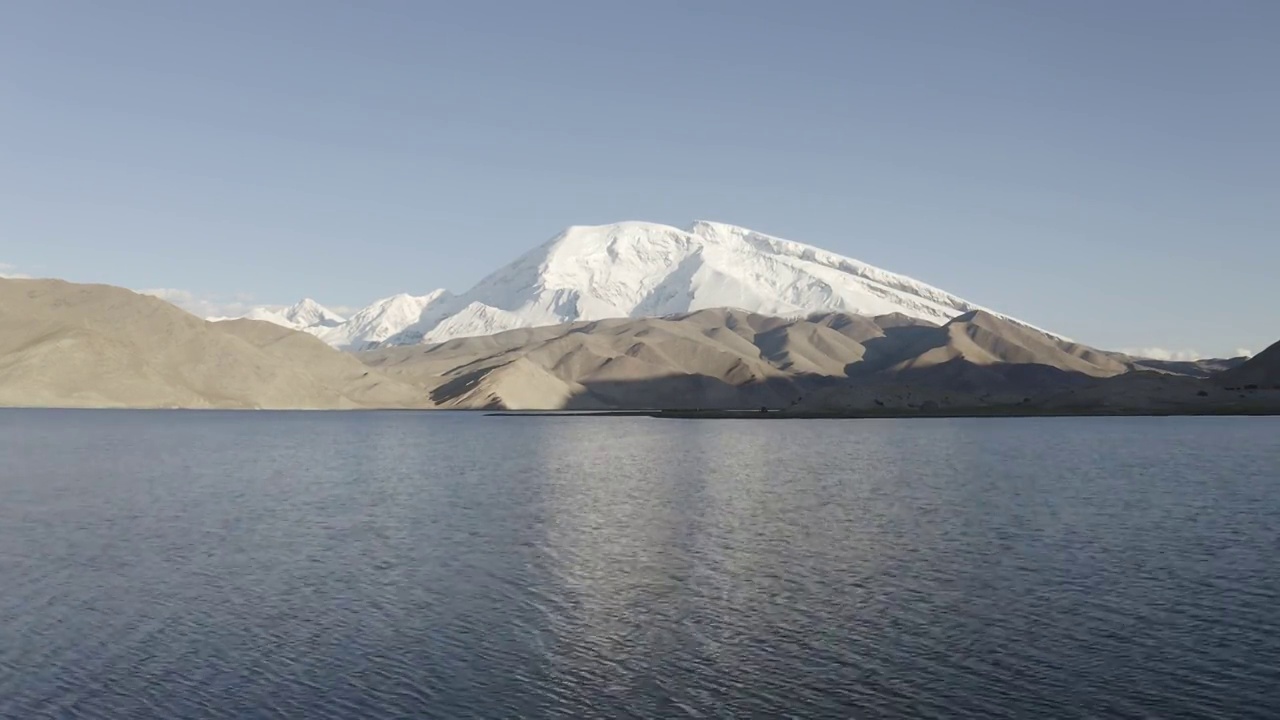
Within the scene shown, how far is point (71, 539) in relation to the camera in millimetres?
53062

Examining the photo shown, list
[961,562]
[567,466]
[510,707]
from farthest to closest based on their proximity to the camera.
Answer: [567,466]
[961,562]
[510,707]

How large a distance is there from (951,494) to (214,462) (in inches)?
2934

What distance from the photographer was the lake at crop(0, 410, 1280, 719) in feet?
88.4

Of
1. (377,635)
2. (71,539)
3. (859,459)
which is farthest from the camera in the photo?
(859,459)

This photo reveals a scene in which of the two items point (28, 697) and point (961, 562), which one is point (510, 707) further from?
point (961, 562)

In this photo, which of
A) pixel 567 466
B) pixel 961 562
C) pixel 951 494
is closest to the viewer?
pixel 961 562

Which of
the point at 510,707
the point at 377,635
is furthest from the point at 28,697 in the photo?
the point at 510,707

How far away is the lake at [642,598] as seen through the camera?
2695 cm

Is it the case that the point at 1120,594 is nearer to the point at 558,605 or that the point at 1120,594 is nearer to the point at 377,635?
the point at 558,605

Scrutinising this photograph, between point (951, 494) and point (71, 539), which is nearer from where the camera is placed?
point (71, 539)

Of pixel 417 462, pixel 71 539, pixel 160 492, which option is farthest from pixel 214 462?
pixel 71 539

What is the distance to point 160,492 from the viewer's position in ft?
257

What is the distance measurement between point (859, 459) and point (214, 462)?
6684 centimetres

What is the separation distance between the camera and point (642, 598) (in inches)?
1521
